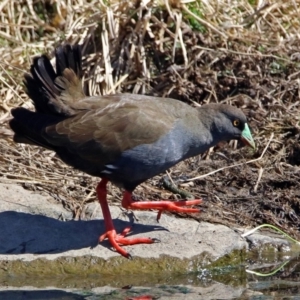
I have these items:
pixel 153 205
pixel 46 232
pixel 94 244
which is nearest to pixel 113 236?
pixel 94 244

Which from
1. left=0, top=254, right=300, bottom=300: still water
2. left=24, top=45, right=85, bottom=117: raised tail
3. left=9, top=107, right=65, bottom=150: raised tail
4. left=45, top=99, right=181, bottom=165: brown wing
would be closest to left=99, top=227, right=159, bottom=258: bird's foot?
left=0, top=254, right=300, bottom=300: still water

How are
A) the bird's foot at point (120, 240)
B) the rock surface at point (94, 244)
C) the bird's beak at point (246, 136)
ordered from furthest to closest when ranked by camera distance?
the bird's beak at point (246, 136) < the bird's foot at point (120, 240) < the rock surface at point (94, 244)

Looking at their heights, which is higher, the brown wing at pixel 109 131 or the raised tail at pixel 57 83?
the raised tail at pixel 57 83

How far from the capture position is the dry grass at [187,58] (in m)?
8.08

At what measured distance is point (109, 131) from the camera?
6.50 metres

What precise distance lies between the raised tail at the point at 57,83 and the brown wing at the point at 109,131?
19 centimetres

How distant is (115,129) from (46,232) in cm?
98

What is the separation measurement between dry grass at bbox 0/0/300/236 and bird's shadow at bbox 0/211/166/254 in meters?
0.97

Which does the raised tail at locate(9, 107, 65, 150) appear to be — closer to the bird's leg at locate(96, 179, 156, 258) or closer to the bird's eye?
the bird's leg at locate(96, 179, 156, 258)

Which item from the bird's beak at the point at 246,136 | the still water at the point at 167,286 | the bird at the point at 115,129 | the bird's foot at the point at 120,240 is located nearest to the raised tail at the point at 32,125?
the bird at the point at 115,129

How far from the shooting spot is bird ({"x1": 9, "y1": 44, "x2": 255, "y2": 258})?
6449mm

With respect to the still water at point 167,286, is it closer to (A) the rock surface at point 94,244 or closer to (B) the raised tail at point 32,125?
(A) the rock surface at point 94,244

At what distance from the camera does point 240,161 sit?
8.12 m

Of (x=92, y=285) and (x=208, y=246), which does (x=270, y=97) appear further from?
(x=92, y=285)
